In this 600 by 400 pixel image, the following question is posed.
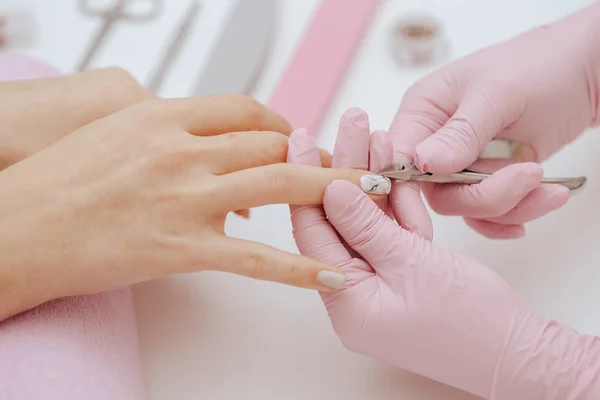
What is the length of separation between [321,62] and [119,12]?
379mm

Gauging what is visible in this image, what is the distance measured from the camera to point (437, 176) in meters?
0.75

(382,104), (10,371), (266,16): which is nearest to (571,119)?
(382,104)

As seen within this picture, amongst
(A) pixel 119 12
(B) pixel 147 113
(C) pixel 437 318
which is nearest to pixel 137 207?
(B) pixel 147 113

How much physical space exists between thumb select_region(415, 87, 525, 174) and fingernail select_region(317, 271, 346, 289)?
0.54 feet

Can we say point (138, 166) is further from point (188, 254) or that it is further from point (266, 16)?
point (266, 16)

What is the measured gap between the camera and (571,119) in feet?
2.88

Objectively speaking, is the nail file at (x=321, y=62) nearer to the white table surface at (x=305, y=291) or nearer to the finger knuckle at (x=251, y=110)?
the white table surface at (x=305, y=291)

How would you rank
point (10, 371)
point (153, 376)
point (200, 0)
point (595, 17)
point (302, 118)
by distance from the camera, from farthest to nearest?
point (200, 0)
point (302, 118)
point (595, 17)
point (153, 376)
point (10, 371)

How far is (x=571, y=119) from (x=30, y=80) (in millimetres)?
712

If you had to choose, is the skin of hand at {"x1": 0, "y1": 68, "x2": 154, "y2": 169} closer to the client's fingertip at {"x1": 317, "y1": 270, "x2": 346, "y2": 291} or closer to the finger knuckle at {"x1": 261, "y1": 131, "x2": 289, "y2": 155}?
the finger knuckle at {"x1": 261, "y1": 131, "x2": 289, "y2": 155}

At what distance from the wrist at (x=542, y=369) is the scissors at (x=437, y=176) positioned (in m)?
0.18

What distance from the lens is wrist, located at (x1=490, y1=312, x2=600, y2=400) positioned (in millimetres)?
656

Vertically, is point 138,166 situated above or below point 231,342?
above

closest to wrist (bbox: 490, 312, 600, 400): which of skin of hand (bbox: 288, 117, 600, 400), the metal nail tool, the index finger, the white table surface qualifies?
skin of hand (bbox: 288, 117, 600, 400)
